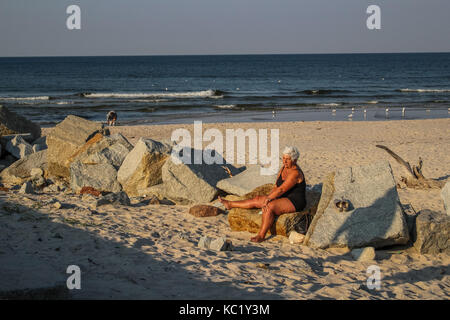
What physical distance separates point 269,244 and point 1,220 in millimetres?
3928

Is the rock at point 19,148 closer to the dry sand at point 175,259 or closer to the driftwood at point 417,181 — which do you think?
the dry sand at point 175,259

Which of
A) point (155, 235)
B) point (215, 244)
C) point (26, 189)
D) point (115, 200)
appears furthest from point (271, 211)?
point (26, 189)

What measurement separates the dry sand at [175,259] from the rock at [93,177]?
2.63 ft

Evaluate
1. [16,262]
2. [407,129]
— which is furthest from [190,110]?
[16,262]

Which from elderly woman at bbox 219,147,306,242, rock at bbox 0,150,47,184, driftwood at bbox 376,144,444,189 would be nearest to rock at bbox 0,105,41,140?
rock at bbox 0,150,47,184

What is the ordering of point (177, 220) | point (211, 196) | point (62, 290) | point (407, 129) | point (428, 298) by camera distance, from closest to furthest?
point (62, 290), point (428, 298), point (177, 220), point (211, 196), point (407, 129)

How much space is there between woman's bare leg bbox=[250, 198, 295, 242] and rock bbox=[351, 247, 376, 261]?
1.22 metres

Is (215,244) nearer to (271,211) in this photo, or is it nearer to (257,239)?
(257,239)

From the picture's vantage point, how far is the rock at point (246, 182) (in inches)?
318

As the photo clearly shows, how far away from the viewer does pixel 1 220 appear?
6816 mm

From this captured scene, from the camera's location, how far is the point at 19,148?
469 inches
